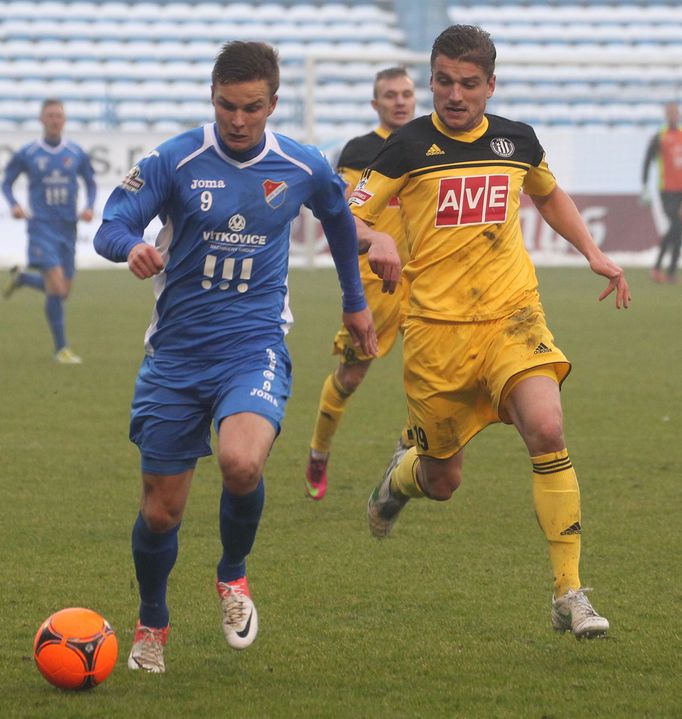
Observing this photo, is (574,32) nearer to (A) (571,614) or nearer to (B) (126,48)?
(B) (126,48)

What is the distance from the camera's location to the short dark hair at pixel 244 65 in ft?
13.9

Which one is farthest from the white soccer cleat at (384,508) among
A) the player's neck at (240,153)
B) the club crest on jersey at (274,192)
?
the player's neck at (240,153)

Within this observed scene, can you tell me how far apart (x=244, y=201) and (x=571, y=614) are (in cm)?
163

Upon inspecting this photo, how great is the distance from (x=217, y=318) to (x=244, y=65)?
78 centimetres

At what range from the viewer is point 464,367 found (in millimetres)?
4988

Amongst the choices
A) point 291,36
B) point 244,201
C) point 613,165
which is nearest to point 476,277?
point 244,201

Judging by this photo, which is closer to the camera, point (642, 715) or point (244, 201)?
point (642, 715)

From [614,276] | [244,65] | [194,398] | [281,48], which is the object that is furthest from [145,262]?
[281,48]

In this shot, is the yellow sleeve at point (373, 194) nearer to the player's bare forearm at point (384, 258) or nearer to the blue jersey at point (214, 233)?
the player's bare forearm at point (384, 258)

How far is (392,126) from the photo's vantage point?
7723 mm

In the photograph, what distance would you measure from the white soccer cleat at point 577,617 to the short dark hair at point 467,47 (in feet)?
6.13

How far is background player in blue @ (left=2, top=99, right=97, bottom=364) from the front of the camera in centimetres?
1291

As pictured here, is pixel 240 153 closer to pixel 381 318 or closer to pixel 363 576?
pixel 363 576

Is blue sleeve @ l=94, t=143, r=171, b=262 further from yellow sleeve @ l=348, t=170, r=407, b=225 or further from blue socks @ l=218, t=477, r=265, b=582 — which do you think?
yellow sleeve @ l=348, t=170, r=407, b=225
